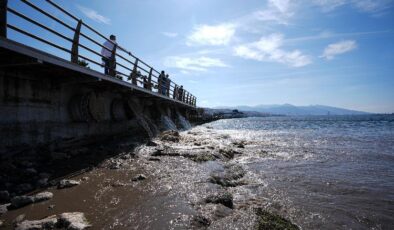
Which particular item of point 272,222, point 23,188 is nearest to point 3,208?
point 23,188

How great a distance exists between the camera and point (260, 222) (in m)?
4.50

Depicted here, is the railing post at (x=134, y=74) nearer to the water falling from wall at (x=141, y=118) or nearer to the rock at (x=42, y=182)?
the water falling from wall at (x=141, y=118)

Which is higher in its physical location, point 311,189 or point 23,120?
point 23,120

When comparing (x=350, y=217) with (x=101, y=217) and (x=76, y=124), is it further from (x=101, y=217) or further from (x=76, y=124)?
(x=76, y=124)

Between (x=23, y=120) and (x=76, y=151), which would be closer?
(x=23, y=120)

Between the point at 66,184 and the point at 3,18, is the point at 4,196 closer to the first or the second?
the point at 66,184

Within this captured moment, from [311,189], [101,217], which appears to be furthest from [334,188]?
[101,217]

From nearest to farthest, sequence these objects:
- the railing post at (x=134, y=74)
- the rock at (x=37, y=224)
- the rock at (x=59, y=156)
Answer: the rock at (x=37, y=224) → the rock at (x=59, y=156) → the railing post at (x=134, y=74)

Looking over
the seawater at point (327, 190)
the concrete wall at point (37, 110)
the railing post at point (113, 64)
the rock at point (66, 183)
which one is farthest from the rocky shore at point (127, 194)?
the railing post at point (113, 64)

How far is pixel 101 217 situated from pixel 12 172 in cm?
364

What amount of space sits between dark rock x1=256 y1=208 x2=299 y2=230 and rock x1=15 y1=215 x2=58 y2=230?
3165 millimetres

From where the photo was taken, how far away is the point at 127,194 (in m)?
5.83

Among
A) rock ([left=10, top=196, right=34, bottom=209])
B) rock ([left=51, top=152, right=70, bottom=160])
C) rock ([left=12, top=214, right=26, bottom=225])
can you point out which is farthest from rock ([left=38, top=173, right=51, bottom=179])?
rock ([left=12, top=214, right=26, bottom=225])

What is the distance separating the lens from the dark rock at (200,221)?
4367 mm
